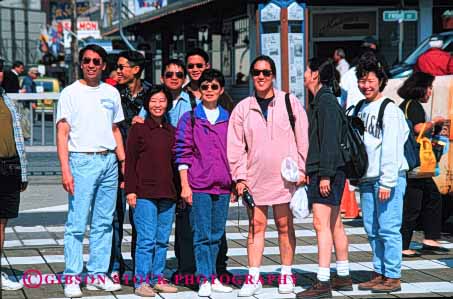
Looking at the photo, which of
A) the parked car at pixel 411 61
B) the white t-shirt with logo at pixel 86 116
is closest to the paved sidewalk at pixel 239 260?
the white t-shirt with logo at pixel 86 116

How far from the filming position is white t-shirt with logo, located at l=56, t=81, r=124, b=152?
7.68 metres

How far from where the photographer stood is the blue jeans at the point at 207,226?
25.4ft

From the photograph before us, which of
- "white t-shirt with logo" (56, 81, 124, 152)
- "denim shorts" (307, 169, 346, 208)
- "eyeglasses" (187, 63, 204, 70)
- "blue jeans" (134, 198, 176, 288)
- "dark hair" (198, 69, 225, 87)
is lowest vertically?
"blue jeans" (134, 198, 176, 288)

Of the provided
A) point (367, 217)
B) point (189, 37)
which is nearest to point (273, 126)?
point (367, 217)

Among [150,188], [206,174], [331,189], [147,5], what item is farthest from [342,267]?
[147,5]

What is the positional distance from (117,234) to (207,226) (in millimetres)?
929

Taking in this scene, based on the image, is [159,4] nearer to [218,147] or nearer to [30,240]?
[30,240]

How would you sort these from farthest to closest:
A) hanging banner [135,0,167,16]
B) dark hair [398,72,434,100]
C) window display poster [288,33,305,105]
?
hanging banner [135,0,167,16] < window display poster [288,33,305,105] < dark hair [398,72,434,100]

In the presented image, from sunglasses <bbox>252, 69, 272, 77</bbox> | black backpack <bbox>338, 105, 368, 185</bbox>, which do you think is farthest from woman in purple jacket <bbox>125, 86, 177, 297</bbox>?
black backpack <bbox>338, 105, 368, 185</bbox>

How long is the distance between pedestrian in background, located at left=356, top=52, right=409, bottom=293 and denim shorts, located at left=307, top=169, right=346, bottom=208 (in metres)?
0.27

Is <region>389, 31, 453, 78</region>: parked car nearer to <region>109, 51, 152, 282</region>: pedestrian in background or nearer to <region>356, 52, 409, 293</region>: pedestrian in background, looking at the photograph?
<region>356, 52, 409, 293</region>: pedestrian in background

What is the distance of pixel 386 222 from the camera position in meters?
7.86

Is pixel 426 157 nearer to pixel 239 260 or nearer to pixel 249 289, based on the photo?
pixel 239 260

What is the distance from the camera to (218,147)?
25.5ft
